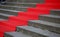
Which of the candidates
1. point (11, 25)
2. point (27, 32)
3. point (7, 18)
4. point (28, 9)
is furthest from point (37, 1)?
point (27, 32)

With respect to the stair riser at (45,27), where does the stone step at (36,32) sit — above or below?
below

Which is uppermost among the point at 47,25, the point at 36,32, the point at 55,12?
the point at 55,12

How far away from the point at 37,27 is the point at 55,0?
1106 mm

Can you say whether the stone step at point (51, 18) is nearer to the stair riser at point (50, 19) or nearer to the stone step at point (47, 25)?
the stair riser at point (50, 19)

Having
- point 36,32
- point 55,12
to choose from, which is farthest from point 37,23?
point 55,12

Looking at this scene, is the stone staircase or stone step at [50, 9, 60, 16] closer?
the stone staircase

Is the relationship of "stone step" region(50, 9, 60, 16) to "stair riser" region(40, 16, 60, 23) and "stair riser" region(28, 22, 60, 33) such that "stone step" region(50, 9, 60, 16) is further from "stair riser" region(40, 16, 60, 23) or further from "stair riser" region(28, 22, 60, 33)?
"stair riser" region(28, 22, 60, 33)

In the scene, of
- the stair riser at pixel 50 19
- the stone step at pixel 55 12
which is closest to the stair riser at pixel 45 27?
the stair riser at pixel 50 19

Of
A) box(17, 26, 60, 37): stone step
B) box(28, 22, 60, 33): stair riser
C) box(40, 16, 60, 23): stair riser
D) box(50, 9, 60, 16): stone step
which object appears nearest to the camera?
box(17, 26, 60, 37): stone step

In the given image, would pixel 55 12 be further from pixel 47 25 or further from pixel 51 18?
pixel 47 25

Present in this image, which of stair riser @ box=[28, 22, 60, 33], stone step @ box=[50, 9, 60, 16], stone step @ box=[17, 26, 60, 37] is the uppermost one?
stone step @ box=[50, 9, 60, 16]

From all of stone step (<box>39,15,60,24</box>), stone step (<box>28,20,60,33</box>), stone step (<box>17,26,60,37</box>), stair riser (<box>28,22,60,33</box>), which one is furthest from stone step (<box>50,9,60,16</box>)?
stone step (<box>17,26,60,37</box>)

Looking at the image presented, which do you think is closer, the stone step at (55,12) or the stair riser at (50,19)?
the stair riser at (50,19)

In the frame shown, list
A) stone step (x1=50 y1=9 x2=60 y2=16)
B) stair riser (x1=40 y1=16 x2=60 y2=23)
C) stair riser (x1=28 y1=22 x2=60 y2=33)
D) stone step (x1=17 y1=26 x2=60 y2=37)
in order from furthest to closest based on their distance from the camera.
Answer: stone step (x1=50 y1=9 x2=60 y2=16) < stair riser (x1=40 y1=16 x2=60 y2=23) < stair riser (x1=28 y1=22 x2=60 y2=33) < stone step (x1=17 y1=26 x2=60 y2=37)
